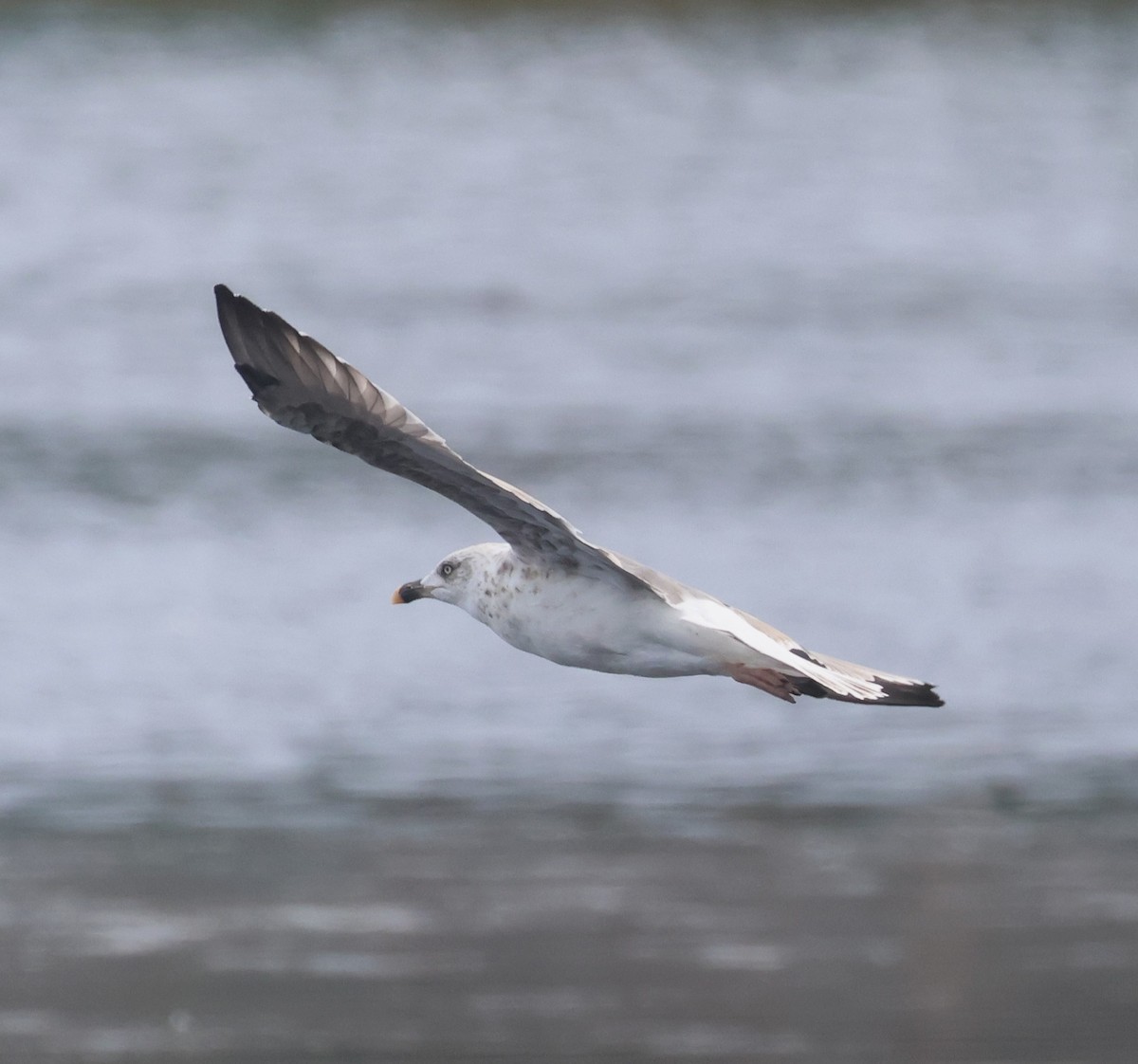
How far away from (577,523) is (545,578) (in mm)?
15190

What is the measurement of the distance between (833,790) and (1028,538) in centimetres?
749

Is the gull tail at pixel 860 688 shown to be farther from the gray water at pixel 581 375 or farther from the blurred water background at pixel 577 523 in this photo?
the gray water at pixel 581 375

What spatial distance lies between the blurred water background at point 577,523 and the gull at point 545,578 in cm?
582

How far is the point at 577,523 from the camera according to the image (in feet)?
80.8

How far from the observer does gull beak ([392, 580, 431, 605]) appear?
1000cm

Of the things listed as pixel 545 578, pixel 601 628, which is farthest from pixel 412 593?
pixel 601 628

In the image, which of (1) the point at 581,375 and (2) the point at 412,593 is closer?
(2) the point at 412,593

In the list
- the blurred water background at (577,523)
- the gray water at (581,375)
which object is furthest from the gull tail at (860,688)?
the gray water at (581,375)

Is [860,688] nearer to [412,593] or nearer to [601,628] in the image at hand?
[601,628]

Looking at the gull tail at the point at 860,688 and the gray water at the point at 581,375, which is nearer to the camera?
the gull tail at the point at 860,688

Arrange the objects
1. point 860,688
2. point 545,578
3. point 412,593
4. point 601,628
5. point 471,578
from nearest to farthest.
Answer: point 860,688 < point 601,628 < point 545,578 < point 471,578 < point 412,593

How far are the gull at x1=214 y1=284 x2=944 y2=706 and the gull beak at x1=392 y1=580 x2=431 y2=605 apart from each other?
0.46m

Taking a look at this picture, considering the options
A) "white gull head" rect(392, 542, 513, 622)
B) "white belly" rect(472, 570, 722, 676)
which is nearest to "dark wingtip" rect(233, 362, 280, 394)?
"white gull head" rect(392, 542, 513, 622)

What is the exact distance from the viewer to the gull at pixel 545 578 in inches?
352
